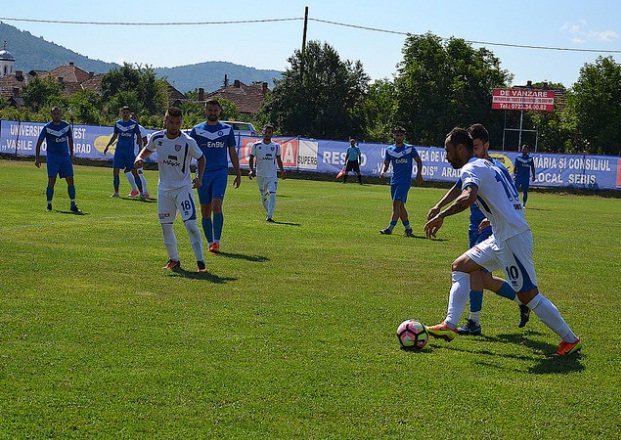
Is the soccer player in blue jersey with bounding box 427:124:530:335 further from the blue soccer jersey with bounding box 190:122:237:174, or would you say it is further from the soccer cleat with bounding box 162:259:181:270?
the blue soccer jersey with bounding box 190:122:237:174

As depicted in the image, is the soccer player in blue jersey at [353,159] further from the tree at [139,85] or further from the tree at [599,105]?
the tree at [139,85]

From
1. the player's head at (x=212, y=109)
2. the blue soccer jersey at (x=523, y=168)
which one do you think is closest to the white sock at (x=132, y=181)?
the player's head at (x=212, y=109)

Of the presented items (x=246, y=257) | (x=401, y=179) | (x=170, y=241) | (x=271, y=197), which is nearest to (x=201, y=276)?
(x=170, y=241)

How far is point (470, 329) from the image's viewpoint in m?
9.05

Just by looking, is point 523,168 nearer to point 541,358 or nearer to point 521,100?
point 541,358

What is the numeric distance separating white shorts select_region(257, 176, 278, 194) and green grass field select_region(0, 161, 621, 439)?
454cm

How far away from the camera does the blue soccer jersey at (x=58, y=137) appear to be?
19.8 meters

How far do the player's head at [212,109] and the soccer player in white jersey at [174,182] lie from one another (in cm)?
183

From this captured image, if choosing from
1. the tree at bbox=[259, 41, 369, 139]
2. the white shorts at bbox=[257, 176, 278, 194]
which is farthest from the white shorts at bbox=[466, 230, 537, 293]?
the tree at bbox=[259, 41, 369, 139]

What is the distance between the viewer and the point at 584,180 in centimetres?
4269

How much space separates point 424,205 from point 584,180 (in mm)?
16185

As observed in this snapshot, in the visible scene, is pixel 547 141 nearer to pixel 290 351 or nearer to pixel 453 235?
pixel 453 235

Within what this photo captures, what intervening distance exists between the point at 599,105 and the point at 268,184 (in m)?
42.4

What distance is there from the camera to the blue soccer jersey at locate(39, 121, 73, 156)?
65.1 feet
